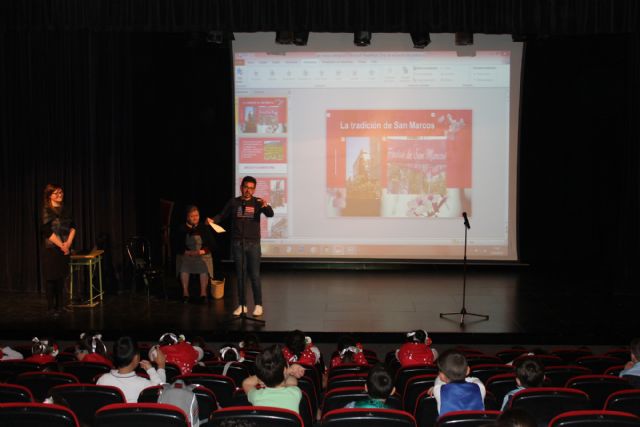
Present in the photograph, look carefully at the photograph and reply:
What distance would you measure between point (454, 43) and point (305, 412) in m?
7.48

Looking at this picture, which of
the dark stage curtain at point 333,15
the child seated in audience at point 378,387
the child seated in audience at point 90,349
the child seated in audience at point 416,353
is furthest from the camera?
the dark stage curtain at point 333,15

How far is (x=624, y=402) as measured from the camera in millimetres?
3953

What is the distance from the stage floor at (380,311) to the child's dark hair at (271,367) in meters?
3.77

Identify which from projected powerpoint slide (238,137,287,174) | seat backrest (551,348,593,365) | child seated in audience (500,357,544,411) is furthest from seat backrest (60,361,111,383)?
projected powerpoint slide (238,137,287,174)

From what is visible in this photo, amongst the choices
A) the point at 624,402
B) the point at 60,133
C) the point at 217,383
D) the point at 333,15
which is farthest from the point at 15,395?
the point at 60,133

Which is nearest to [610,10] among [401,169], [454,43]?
[454,43]

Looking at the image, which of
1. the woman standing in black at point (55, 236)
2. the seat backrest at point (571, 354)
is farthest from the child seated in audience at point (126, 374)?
the woman standing in black at point (55, 236)

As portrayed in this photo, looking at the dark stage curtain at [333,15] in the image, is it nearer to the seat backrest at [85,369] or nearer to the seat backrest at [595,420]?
the seat backrest at [85,369]

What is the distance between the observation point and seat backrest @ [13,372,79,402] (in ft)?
14.3

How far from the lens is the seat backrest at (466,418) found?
340cm

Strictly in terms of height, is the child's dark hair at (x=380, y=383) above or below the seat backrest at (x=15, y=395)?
above

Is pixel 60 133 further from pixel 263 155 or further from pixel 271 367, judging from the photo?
pixel 271 367

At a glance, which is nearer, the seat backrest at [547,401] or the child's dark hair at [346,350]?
the seat backrest at [547,401]

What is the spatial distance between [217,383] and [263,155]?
6.41 metres
